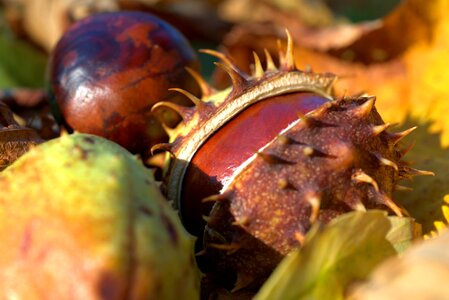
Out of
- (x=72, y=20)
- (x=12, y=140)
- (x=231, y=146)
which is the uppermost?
(x=231, y=146)

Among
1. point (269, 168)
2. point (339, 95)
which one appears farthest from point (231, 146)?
point (339, 95)

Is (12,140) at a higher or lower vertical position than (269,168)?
lower

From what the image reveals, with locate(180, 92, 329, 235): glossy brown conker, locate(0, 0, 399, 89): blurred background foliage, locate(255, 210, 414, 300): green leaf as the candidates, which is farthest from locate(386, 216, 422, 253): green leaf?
locate(0, 0, 399, 89): blurred background foliage

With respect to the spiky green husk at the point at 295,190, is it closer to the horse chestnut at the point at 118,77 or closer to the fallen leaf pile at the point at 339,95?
the fallen leaf pile at the point at 339,95

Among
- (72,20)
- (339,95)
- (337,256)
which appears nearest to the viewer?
(337,256)

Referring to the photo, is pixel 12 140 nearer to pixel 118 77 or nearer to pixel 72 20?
pixel 118 77

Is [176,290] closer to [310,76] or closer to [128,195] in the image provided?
[128,195]

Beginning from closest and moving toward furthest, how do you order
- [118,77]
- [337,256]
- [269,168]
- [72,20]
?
[337,256], [269,168], [118,77], [72,20]
